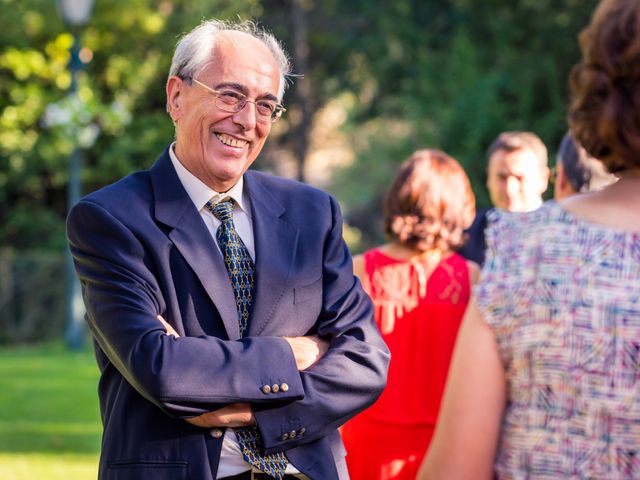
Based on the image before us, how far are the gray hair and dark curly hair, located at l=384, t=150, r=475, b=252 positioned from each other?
1.38 meters

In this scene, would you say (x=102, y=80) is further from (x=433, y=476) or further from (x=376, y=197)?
(x=433, y=476)

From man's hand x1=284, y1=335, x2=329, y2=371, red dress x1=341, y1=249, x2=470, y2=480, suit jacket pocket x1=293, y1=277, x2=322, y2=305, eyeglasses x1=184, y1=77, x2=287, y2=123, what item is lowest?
red dress x1=341, y1=249, x2=470, y2=480

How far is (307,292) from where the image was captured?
10.8 feet

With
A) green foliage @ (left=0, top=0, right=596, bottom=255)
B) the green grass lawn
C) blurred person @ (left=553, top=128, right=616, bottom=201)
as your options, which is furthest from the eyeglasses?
green foliage @ (left=0, top=0, right=596, bottom=255)

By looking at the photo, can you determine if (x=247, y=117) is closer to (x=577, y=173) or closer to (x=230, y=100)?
(x=230, y=100)

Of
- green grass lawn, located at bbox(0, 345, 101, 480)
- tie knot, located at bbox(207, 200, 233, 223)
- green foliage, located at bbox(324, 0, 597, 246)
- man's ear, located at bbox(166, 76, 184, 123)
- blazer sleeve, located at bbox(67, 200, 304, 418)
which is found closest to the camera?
blazer sleeve, located at bbox(67, 200, 304, 418)

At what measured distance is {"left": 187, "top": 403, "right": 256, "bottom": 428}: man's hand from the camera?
2994 millimetres

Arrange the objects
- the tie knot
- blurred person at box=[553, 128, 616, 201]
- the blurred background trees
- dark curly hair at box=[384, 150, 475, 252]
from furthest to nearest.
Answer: the blurred background trees, blurred person at box=[553, 128, 616, 201], dark curly hair at box=[384, 150, 475, 252], the tie knot

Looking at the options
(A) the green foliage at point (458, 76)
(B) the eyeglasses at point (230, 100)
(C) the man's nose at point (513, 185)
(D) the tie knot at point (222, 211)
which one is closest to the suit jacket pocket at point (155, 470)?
(D) the tie knot at point (222, 211)

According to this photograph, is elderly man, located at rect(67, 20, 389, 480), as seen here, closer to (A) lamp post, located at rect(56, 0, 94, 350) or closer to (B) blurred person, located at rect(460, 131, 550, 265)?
(B) blurred person, located at rect(460, 131, 550, 265)

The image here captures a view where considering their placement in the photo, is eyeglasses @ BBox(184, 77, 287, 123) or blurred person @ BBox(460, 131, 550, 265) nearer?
eyeglasses @ BBox(184, 77, 287, 123)

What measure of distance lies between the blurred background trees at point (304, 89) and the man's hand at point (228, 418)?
50.2 ft

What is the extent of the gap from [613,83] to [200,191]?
5.52 ft

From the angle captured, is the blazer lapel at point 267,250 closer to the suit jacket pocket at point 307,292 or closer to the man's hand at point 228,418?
the suit jacket pocket at point 307,292
